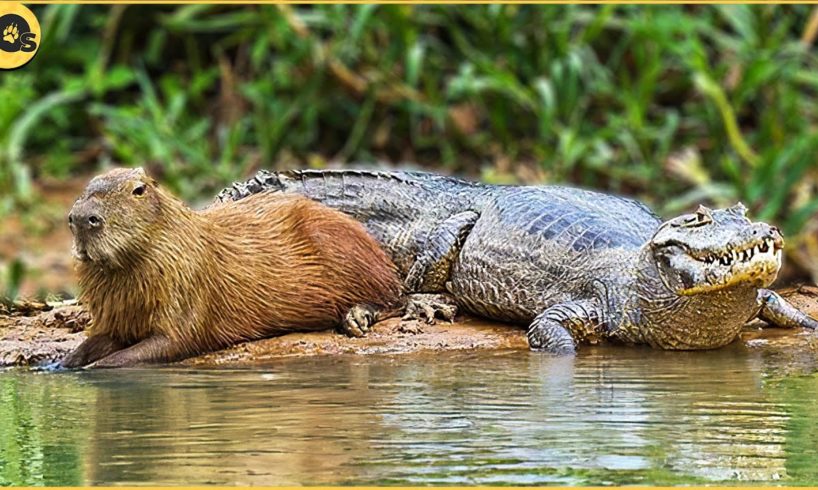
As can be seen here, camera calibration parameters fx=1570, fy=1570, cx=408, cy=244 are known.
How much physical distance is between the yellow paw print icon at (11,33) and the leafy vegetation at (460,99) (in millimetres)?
1766

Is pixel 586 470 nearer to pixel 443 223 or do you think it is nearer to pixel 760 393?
pixel 760 393

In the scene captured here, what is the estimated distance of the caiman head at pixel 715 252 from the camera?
19.1ft

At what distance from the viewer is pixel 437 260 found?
7.09m

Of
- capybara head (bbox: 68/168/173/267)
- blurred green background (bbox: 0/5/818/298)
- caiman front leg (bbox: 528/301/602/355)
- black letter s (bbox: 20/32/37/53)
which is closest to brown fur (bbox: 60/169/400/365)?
capybara head (bbox: 68/168/173/267)

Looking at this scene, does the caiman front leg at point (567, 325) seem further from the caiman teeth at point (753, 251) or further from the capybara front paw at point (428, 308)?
the caiman teeth at point (753, 251)

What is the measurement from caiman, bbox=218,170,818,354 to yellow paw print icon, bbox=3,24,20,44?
154 cm

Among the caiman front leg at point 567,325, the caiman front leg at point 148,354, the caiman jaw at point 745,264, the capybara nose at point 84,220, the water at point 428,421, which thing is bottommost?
the water at point 428,421

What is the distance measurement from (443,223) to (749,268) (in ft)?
5.90

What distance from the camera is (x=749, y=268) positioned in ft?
19.1

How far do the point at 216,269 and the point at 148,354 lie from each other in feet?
1.66

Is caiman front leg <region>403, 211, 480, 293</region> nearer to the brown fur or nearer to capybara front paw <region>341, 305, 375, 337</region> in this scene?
the brown fur

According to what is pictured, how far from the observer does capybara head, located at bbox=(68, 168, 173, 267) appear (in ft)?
19.8

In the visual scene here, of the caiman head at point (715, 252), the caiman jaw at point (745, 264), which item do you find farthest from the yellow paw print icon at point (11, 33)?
the caiman jaw at point (745, 264)

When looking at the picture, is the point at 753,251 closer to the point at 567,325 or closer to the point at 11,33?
the point at 567,325
